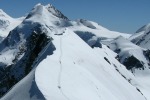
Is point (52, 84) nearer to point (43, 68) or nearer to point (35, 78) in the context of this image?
point (35, 78)

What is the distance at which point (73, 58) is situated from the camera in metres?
44.8

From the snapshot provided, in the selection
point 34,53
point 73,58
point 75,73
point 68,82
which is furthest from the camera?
point 34,53

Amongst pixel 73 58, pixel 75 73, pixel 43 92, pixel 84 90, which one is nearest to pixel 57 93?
pixel 43 92

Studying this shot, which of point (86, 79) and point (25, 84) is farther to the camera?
point (86, 79)

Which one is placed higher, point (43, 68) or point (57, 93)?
point (43, 68)

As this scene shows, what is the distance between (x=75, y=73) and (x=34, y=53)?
2837cm

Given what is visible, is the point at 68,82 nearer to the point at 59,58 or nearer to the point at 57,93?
the point at 57,93

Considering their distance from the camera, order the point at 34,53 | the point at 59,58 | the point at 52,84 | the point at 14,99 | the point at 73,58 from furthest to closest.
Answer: the point at 34,53
the point at 73,58
the point at 59,58
the point at 52,84
the point at 14,99

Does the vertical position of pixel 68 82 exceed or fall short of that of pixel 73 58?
it falls short

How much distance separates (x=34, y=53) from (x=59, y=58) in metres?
24.0

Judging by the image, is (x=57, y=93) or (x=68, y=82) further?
(x=68, y=82)

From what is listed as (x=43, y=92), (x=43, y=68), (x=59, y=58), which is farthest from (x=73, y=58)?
(x=43, y=92)

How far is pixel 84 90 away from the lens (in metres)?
30.3

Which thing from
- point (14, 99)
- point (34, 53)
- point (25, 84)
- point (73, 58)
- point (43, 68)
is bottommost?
point (14, 99)
